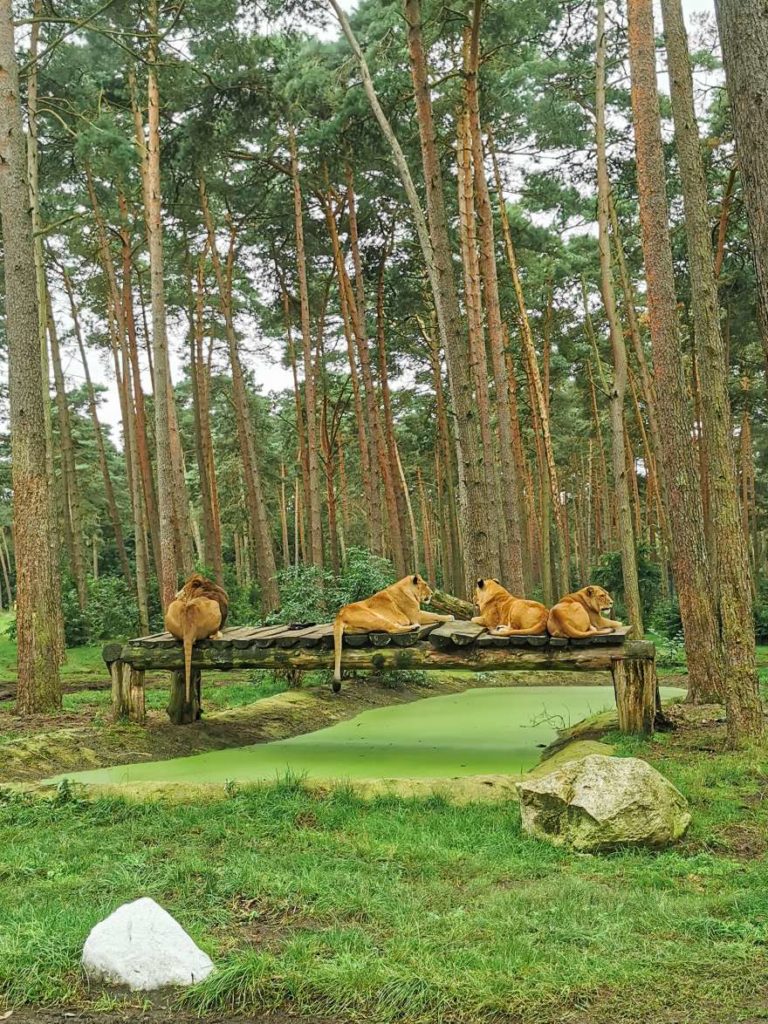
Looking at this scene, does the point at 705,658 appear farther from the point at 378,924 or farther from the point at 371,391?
the point at 371,391

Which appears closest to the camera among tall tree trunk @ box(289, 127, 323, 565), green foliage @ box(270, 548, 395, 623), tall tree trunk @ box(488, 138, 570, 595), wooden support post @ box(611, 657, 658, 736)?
wooden support post @ box(611, 657, 658, 736)

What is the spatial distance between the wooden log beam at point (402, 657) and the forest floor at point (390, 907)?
1.22 m

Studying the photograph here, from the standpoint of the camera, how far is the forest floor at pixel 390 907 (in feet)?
9.74

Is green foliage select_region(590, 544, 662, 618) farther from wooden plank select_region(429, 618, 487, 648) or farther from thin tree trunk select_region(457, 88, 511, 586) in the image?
wooden plank select_region(429, 618, 487, 648)

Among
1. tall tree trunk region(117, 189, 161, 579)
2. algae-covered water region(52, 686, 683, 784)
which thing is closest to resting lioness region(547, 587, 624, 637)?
algae-covered water region(52, 686, 683, 784)

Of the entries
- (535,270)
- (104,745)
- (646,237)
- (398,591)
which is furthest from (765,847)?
(535,270)

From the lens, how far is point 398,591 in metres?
7.90

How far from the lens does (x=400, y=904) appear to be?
376 centimetres

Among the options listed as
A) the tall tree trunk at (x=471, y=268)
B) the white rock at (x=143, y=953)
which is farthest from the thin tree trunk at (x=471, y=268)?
the white rock at (x=143, y=953)

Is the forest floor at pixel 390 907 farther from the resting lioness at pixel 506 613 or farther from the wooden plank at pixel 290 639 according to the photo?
the wooden plank at pixel 290 639

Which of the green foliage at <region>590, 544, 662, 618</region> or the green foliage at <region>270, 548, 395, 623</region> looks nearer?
the green foliage at <region>270, 548, 395, 623</region>

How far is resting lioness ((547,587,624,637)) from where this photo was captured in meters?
7.06

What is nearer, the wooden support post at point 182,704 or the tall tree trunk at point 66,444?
the wooden support post at point 182,704

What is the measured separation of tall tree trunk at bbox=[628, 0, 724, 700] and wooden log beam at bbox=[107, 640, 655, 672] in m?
1.73
